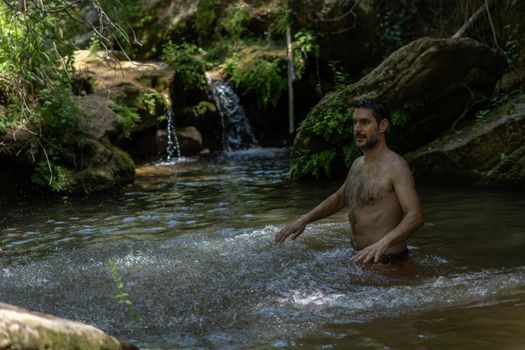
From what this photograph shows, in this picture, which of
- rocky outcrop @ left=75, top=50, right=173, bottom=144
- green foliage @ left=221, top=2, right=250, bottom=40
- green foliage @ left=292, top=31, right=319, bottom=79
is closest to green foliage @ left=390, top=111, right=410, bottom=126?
rocky outcrop @ left=75, top=50, right=173, bottom=144

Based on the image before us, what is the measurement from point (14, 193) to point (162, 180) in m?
2.46

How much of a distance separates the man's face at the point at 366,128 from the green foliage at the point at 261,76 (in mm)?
9684

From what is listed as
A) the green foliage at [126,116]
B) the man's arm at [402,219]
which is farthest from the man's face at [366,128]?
the green foliage at [126,116]

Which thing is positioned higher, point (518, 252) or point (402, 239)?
point (402, 239)

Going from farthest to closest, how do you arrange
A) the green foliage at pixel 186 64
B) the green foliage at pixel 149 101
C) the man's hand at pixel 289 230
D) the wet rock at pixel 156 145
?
1. the green foliage at pixel 186 64
2. the wet rock at pixel 156 145
3. the green foliage at pixel 149 101
4. the man's hand at pixel 289 230

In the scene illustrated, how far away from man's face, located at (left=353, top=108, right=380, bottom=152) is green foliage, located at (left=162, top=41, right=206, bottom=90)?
10.5 metres

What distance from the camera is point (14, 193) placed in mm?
10711

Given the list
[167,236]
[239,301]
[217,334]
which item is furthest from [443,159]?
[217,334]

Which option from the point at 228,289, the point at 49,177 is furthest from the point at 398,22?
the point at 228,289

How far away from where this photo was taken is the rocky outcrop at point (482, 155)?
9.50m

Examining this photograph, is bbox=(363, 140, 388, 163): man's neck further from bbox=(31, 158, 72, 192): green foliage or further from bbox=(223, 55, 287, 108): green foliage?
bbox=(223, 55, 287, 108): green foliage

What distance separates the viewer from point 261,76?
1541 centimetres

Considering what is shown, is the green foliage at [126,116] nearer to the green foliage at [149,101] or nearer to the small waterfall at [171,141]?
the green foliage at [149,101]

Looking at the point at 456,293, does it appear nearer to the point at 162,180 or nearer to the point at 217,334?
the point at 217,334
